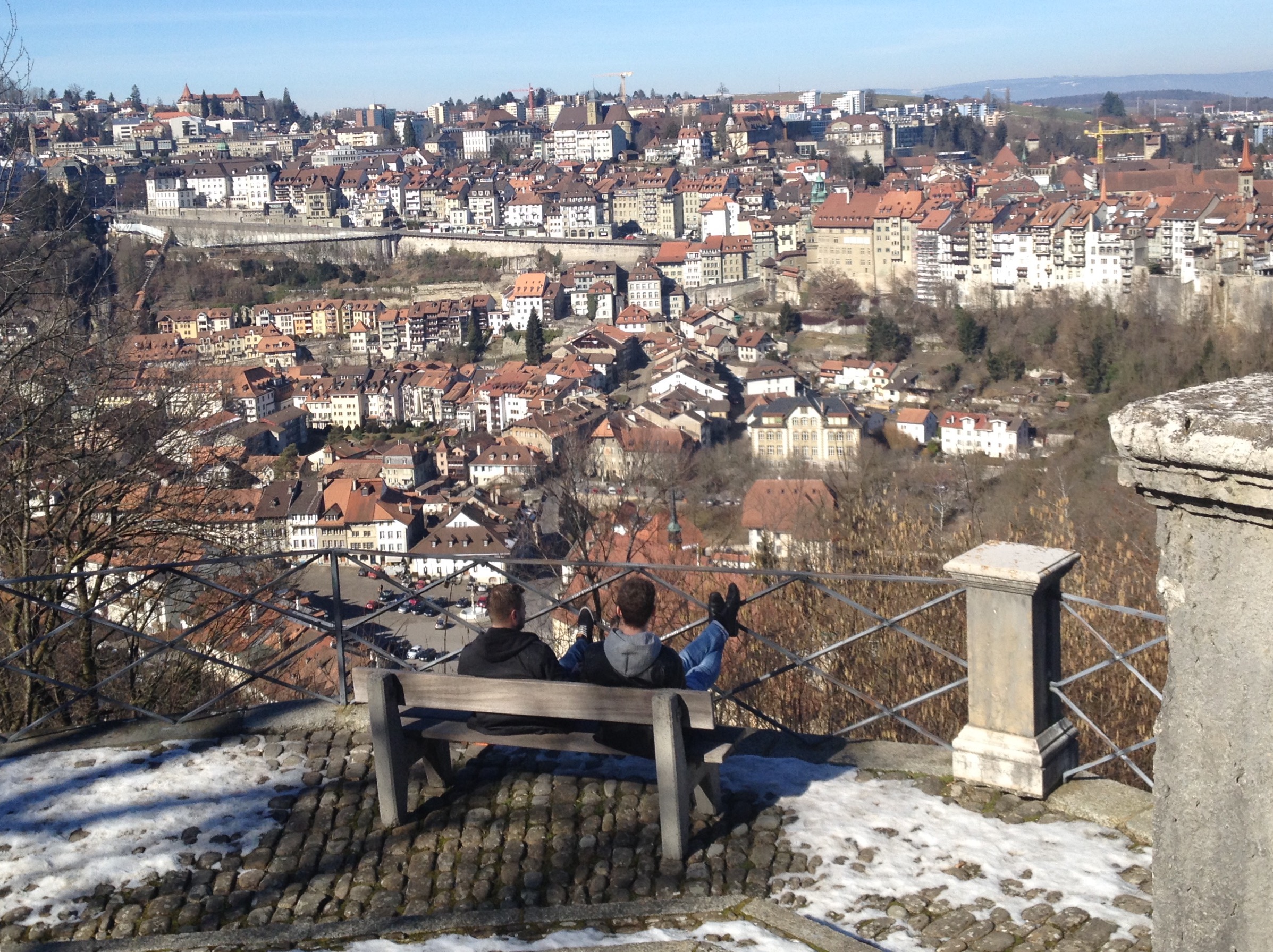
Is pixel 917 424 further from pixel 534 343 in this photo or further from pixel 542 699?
pixel 542 699

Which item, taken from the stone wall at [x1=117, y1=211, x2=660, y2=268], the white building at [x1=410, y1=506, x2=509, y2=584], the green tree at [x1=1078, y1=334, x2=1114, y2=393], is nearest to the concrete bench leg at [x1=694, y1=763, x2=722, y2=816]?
the white building at [x1=410, y1=506, x2=509, y2=584]

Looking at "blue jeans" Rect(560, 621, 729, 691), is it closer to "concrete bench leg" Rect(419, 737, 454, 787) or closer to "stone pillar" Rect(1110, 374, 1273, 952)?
"concrete bench leg" Rect(419, 737, 454, 787)

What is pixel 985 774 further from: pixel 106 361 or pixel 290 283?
pixel 290 283

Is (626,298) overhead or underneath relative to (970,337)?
overhead

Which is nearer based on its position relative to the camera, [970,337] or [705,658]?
[705,658]

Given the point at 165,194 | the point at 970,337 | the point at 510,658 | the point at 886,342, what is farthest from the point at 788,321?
the point at 510,658

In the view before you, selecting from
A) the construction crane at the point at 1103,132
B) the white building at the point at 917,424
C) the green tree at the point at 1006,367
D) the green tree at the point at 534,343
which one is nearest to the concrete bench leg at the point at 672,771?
the white building at the point at 917,424

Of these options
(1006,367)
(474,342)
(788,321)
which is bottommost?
(1006,367)
